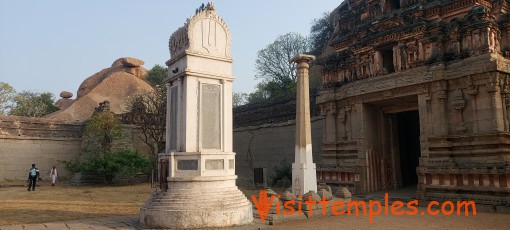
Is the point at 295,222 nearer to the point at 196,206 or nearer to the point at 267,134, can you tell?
the point at 196,206

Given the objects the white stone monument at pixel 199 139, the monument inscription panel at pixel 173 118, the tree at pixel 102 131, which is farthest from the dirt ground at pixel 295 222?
the tree at pixel 102 131

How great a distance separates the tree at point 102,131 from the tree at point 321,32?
84.0 feet

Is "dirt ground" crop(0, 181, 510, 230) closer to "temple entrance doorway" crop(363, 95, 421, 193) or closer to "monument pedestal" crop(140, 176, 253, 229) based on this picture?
"monument pedestal" crop(140, 176, 253, 229)

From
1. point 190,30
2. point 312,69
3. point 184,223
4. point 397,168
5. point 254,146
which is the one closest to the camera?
point 184,223

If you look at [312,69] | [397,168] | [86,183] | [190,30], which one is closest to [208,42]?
[190,30]

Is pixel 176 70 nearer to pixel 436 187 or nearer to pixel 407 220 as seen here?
pixel 407 220

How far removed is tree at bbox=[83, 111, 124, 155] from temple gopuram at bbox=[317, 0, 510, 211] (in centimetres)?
1324

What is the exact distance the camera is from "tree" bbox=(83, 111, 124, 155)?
22.4 meters

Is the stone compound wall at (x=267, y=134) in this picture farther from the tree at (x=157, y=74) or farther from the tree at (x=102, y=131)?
the tree at (x=157, y=74)

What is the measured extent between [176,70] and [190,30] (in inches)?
37.0

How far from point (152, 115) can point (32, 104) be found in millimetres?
27154

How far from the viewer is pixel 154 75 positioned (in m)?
53.1

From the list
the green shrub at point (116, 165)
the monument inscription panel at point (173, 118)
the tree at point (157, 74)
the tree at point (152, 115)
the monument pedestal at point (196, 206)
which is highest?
the tree at point (157, 74)

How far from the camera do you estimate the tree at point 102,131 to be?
73.5 feet
